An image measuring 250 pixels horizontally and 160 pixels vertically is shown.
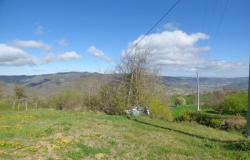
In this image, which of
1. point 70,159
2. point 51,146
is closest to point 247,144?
point 70,159

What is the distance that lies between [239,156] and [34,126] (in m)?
9.10

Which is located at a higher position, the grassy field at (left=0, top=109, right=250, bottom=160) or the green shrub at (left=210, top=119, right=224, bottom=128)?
the grassy field at (left=0, top=109, right=250, bottom=160)

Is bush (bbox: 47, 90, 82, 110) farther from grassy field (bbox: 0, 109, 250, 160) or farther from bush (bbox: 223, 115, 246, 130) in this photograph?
grassy field (bbox: 0, 109, 250, 160)

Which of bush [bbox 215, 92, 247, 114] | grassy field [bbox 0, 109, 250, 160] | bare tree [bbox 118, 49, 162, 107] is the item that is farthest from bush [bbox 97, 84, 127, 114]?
bush [bbox 215, 92, 247, 114]

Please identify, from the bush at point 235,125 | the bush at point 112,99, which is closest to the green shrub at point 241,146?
the bush at point 235,125

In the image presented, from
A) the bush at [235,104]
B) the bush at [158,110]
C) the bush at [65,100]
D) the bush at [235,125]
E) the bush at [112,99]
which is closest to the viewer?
the bush at [235,125]

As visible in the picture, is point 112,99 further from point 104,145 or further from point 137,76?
point 104,145

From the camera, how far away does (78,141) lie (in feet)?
37.4

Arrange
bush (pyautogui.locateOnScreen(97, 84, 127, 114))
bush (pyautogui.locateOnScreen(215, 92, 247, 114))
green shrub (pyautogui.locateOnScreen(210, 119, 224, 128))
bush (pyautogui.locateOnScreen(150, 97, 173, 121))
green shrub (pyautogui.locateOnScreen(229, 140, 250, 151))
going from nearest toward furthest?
green shrub (pyautogui.locateOnScreen(229, 140, 250, 151)) → green shrub (pyautogui.locateOnScreen(210, 119, 224, 128)) → bush (pyautogui.locateOnScreen(150, 97, 173, 121)) → bush (pyautogui.locateOnScreen(97, 84, 127, 114)) → bush (pyautogui.locateOnScreen(215, 92, 247, 114))

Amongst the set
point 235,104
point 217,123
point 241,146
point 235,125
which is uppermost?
point 241,146

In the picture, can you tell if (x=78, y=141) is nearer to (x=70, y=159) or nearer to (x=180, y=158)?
(x=70, y=159)

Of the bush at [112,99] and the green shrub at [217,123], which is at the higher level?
the bush at [112,99]

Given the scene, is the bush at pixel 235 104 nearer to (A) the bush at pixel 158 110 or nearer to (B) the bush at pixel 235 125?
(A) the bush at pixel 158 110

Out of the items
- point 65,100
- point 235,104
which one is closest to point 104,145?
point 235,104
